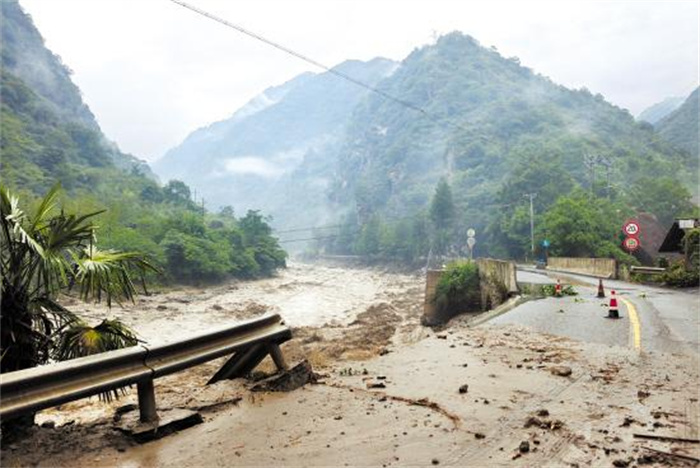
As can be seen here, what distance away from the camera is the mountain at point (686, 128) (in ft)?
443

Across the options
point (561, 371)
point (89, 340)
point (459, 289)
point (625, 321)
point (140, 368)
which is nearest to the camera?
point (140, 368)

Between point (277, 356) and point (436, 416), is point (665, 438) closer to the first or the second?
point (436, 416)

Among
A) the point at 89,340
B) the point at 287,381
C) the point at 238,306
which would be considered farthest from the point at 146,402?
the point at 238,306

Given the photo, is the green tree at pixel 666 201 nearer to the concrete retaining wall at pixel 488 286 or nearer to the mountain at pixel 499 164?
the mountain at pixel 499 164

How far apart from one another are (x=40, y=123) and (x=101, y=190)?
71.7 feet

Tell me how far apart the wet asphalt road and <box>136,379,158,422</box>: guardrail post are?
7546mm

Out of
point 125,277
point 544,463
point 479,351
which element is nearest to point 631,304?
point 479,351

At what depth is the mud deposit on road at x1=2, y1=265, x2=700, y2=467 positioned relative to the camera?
3957mm

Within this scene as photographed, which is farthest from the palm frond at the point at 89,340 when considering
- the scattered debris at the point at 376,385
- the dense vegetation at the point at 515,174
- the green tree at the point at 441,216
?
the green tree at the point at 441,216

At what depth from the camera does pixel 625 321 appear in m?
11.9

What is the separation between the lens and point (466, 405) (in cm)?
529

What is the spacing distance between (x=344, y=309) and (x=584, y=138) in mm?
101549

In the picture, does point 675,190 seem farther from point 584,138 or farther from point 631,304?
point 631,304

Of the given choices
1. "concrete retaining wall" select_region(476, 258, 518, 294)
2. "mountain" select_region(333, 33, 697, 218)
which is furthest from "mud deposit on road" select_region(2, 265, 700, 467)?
"mountain" select_region(333, 33, 697, 218)
